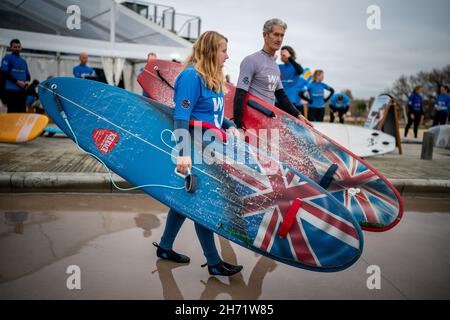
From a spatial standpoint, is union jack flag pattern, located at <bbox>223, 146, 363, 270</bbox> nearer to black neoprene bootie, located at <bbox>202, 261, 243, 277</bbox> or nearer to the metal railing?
black neoprene bootie, located at <bbox>202, 261, 243, 277</bbox>

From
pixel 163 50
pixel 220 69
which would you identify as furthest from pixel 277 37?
pixel 163 50

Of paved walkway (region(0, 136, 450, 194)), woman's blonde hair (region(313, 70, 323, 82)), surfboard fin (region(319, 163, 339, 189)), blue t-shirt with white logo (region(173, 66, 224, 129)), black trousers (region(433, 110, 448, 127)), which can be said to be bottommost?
paved walkway (region(0, 136, 450, 194))

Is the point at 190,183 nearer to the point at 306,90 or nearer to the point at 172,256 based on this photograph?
the point at 172,256

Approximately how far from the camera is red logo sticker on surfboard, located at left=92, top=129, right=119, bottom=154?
109 inches

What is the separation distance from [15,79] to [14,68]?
0.74ft

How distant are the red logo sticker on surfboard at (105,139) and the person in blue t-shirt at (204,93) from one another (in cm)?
64

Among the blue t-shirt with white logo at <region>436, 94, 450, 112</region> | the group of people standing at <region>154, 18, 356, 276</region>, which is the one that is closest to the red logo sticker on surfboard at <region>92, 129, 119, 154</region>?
the group of people standing at <region>154, 18, 356, 276</region>

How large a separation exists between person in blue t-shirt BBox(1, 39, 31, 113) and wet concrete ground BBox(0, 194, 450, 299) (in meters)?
4.34

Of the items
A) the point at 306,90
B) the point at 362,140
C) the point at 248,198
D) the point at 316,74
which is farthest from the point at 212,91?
the point at 316,74

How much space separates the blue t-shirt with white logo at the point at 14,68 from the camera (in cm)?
742

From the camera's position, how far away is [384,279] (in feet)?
9.09

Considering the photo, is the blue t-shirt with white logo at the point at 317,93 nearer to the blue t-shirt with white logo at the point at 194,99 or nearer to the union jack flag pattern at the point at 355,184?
the union jack flag pattern at the point at 355,184
